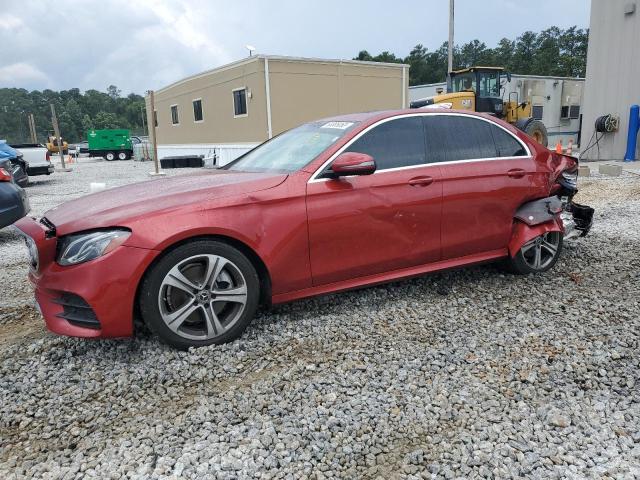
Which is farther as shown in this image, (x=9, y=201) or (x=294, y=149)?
(x=9, y=201)

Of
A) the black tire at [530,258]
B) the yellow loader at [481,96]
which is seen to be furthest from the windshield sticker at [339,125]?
the yellow loader at [481,96]

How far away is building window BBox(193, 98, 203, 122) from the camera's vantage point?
23.6m

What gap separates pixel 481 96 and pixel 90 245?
51.3 feet

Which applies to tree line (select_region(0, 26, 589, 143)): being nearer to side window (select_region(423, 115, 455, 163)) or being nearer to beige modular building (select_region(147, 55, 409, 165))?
beige modular building (select_region(147, 55, 409, 165))

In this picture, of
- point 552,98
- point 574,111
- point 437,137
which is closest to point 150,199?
point 437,137

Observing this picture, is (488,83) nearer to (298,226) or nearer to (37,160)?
(37,160)

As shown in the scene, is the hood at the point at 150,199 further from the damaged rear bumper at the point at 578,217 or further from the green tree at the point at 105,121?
the green tree at the point at 105,121

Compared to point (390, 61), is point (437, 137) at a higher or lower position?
lower

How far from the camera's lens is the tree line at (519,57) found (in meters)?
67.8

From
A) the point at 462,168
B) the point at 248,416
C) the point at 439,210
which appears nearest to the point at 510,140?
the point at 462,168

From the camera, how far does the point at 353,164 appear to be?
3.29 m

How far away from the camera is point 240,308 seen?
3188 millimetres

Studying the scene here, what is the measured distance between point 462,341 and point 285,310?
4.40 ft

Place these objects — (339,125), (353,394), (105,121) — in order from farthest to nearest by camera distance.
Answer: (105,121) < (339,125) < (353,394)
